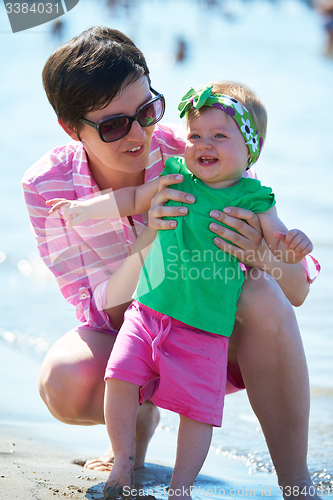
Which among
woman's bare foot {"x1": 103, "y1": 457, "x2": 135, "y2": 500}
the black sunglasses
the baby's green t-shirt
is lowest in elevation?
woman's bare foot {"x1": 103, "y1": 457, "x2": 135, "y2": 500}

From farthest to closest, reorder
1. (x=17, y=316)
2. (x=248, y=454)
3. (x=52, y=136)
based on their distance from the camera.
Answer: (x=52, y=136)
(x=17, y=316)
(x=248, y=454)

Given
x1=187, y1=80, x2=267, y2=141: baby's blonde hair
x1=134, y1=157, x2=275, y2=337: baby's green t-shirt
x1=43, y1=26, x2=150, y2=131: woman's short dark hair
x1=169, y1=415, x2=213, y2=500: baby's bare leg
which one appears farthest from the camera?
x1=43, y1=26, x2=150, y2=131: woman's short dark hair

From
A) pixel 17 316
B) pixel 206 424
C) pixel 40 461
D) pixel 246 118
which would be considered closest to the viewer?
pixel 206 424

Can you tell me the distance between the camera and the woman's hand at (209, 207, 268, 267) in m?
1.93

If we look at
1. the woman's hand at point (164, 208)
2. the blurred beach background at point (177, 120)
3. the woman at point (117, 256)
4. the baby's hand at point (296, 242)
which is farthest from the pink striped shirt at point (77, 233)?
the blurred beach background at point (177, 120)

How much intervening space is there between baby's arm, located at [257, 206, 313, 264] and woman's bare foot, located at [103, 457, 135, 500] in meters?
0.81

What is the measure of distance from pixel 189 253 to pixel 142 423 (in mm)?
853

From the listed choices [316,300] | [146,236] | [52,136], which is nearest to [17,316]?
[316,300]

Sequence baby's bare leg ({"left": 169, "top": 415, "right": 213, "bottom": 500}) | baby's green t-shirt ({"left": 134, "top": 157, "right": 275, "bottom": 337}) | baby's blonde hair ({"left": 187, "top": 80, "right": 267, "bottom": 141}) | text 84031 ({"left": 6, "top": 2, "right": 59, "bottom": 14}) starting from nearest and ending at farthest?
baby's bare leg ({"left": 169, "top": 415, "right": 213, "bottom": 500})
baby's green t-shirt ({"left": 134, "top": 157, "right": 275, "bottom": 337})
baby's blonde hair ({"left": 187, "top": 80, "right": 267, "bottom": 141})
text 84031 ({"left": 6, "top": 2, "right": 59, "bottom": 14})

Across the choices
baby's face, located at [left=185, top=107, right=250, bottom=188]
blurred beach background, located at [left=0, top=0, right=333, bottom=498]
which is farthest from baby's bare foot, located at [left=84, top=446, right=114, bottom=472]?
baby's face, located at [left=185, top=107, right=250, bottom=188]

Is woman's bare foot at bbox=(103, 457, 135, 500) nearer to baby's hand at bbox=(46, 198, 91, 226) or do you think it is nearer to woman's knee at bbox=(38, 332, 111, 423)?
woman's knee at bbox=(38, 332, 111, 423)

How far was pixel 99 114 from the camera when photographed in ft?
7.14

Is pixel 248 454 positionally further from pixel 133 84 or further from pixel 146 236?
pixel 133 84

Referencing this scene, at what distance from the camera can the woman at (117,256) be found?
1970 mm
